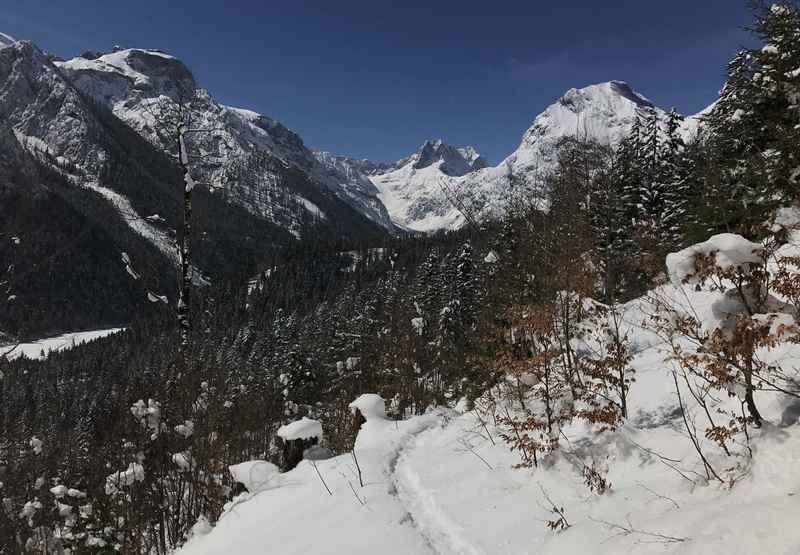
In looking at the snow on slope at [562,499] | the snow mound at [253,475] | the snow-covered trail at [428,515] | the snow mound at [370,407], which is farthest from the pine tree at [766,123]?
the snow mound at [370,407]

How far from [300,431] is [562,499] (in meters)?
5.76

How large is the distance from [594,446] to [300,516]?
4.38 meters

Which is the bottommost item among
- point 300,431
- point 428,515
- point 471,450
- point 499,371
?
point 471,450

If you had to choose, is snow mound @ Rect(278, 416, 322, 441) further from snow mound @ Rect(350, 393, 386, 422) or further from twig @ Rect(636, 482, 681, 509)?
twig @ Rect(636, 482, 681, 509)

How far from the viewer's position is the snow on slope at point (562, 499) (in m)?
3.94

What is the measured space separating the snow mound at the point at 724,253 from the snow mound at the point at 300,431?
789 centimetres

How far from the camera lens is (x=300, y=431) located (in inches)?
395

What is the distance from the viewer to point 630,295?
2320 centimetres

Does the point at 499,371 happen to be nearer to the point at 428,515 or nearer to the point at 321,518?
the point at 428,515

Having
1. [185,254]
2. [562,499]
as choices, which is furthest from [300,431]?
[562,499]

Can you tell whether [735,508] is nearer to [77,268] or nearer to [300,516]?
[300,516]

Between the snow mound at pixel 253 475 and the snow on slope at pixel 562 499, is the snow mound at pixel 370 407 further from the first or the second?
the snow mound at pixel 253 475

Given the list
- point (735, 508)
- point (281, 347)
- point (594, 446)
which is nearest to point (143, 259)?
point (594, 446)

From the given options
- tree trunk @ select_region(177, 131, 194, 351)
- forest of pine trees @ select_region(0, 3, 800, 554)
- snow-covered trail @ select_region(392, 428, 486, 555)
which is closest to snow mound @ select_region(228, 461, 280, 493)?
forest of pine trees @ select_region(0, 3, 800, 554)
